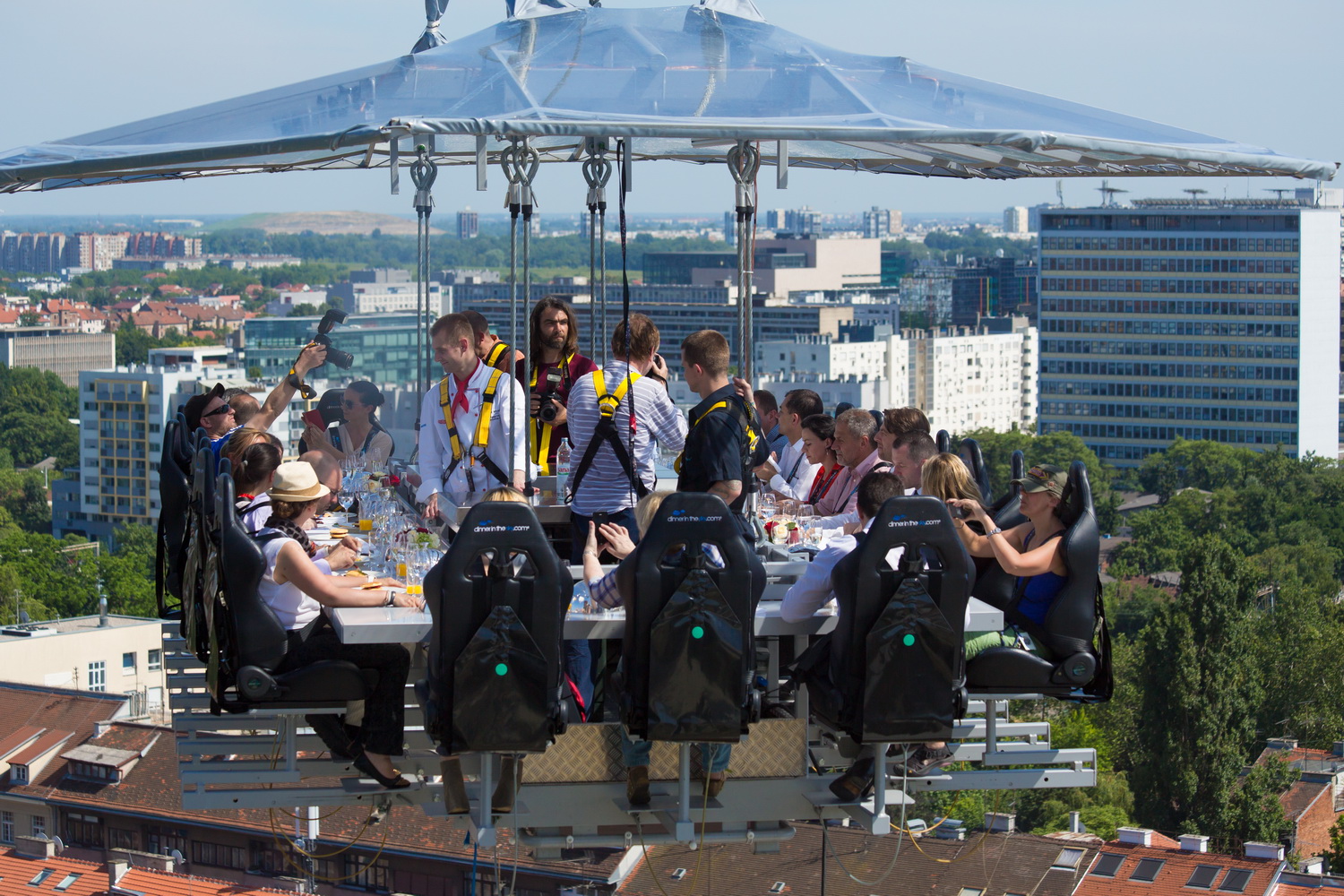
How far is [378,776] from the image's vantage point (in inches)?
337

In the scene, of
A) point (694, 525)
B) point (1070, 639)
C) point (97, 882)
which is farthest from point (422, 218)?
point (97, 882)

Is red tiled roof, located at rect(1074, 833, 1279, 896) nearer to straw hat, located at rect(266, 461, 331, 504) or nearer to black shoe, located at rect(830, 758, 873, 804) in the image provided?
black shoe, located at rect(830, 758, 873, 804)

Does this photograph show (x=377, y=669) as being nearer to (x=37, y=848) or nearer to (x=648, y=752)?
(x=648, y=752)

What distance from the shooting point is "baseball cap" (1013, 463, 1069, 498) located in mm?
8336

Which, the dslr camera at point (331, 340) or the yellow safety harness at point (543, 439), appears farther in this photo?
the dslr camera at point (331, 340)

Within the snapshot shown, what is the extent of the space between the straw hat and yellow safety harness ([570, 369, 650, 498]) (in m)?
1.96

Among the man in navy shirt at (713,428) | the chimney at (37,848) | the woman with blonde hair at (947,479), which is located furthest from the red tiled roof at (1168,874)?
the woman with blonde hair at (947,479)

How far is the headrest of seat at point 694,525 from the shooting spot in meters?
7.27

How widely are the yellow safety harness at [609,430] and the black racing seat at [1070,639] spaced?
2.25 metres

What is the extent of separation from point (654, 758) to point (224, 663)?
1871mm

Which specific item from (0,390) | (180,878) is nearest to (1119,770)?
(180,878)

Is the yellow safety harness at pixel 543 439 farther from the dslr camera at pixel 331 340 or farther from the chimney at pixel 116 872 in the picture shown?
the chimney at pixel 116 872

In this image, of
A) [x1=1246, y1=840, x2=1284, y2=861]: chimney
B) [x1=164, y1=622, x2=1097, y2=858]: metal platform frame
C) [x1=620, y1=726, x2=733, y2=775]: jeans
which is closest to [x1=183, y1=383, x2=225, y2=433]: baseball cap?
[x1=164, y1=622, x2=1097, y2=858]: metal platform frame

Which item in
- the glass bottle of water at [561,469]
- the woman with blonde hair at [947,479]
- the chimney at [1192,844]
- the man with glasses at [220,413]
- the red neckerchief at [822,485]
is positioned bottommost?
the chimney at [1192,844]
